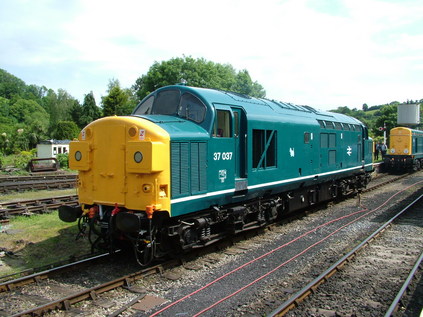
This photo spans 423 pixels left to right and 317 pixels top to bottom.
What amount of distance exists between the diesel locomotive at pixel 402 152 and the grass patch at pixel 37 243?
26.1m

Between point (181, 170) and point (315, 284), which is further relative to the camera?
point (181, 170)

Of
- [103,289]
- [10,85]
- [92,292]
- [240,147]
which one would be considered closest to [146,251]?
[103,289]

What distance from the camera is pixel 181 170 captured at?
292 inches

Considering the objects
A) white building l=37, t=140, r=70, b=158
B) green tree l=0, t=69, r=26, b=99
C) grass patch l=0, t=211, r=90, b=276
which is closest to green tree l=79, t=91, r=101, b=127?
white building l=37, t=140, r=70, b=158

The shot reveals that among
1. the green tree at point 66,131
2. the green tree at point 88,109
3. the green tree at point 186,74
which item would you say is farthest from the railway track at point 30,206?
the green tree at point 88,109

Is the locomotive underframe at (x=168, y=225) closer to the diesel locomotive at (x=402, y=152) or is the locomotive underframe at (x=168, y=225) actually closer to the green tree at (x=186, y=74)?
the diesel locomotive at (x=402, y=152)

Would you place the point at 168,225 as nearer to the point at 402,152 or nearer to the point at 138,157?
the point at 138,157

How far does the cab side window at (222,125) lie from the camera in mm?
8459

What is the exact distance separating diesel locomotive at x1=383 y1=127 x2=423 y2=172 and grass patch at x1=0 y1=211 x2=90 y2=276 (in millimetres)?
26077

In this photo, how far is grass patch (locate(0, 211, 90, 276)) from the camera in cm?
844

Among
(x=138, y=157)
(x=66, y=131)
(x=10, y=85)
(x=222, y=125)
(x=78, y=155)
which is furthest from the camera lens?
(x=10, y=85)

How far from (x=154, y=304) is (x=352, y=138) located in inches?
520

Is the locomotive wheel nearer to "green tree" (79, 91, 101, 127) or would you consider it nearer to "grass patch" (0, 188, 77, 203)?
"grass patch" (0, 188, 77, 203)

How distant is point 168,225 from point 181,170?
1137mm
